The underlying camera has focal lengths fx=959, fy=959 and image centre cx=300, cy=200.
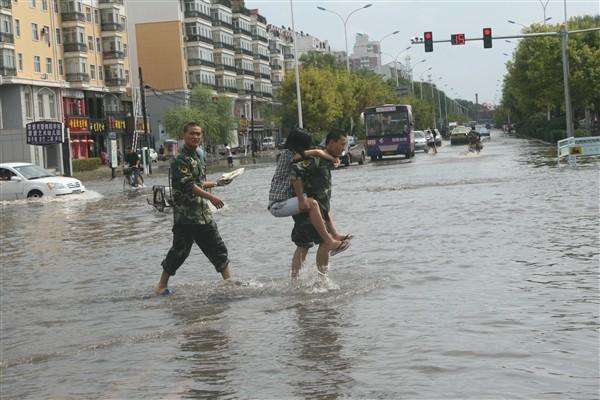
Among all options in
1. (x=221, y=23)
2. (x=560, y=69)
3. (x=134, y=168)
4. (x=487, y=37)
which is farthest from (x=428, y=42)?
(x=221, y=23)

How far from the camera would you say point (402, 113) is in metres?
52.4

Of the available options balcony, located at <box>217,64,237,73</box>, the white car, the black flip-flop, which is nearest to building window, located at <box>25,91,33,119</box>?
the white car

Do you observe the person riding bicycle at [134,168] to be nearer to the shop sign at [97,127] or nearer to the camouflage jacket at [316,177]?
the camouflage jacket at [316,177]

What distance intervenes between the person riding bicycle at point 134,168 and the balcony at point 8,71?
102 feet

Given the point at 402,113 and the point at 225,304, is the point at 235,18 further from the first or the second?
the point at 225,304

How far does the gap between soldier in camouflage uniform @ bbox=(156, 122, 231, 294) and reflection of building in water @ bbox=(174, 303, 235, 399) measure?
2.89 feet

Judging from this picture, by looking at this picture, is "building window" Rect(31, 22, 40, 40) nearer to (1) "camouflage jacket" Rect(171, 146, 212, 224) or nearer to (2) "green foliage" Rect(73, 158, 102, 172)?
(2) "green foliage" Rect(73, 158, 102, 172)

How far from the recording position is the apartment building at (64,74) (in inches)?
2633

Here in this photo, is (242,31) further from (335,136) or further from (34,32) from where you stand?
(335,136)

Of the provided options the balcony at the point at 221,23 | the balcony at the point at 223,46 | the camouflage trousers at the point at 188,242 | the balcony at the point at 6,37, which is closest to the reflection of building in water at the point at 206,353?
the camouflage trousers at the point at 188,242

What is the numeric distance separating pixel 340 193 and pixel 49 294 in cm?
1582

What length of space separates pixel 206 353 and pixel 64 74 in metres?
73.2

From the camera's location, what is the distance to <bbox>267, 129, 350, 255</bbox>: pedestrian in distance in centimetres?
962

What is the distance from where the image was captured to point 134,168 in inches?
1518
